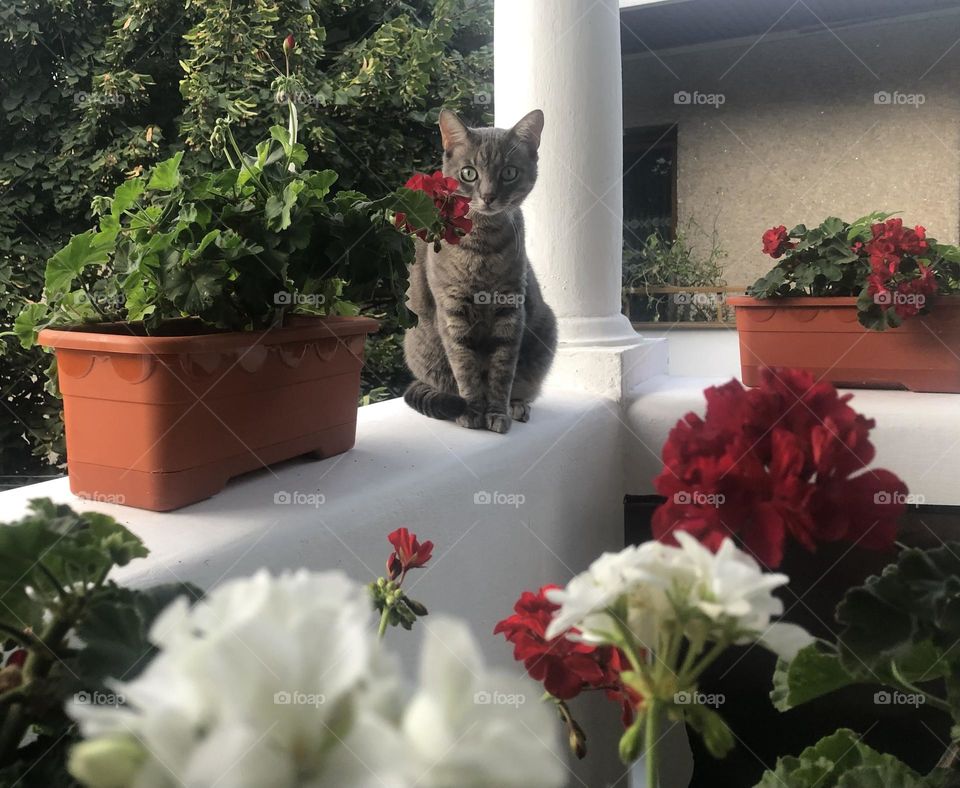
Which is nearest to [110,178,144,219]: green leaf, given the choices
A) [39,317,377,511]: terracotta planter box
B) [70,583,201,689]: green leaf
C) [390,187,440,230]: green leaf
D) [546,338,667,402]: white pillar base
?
[39,317,377,511]: terracotta planter box

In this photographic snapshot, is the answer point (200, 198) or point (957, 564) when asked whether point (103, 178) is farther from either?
point (957, 564)

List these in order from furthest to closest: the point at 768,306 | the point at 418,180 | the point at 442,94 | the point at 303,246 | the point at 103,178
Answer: the point at 442,94 < the point at 103,178 < the point at 768,306 < the point at 418,180 < the point at 303,246

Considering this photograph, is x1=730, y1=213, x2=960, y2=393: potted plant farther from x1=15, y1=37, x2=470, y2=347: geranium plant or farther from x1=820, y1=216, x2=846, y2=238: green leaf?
x1=15, y1=37, x2=470, y2=347: geranium plant

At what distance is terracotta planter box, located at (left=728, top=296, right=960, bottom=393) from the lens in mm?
944

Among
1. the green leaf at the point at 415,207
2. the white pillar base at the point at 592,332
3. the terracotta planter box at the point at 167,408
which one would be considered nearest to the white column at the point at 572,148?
the white pillar base at the point at 592,332

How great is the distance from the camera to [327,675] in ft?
0.50

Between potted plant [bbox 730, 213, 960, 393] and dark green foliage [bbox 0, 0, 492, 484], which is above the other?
dark green foliage [bbox 0, 0, 492, 484]

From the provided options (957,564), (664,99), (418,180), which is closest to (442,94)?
(664,99)

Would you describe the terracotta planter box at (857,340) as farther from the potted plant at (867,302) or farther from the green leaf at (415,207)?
the green leaf at (415,207)

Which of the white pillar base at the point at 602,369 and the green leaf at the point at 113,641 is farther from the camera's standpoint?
the white pillar base at the point at 602,369

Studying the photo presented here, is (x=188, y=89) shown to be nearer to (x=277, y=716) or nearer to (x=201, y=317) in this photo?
(x=201, y=317)

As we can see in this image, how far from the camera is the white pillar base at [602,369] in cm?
137

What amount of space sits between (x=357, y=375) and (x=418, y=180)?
26 cm

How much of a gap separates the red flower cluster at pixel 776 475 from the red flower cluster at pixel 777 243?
1170 mm
